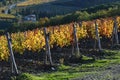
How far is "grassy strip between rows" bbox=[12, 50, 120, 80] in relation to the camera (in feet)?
120

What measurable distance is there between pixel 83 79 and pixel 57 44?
22.1 metres

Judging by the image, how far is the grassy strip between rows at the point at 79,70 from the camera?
36.5 m

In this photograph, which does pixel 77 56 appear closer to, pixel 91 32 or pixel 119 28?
pixel 91 32

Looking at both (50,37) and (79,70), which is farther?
(50,37)

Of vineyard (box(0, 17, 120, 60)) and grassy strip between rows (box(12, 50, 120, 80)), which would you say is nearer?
grassy strip between rows (box(12, 50, 120, 80))

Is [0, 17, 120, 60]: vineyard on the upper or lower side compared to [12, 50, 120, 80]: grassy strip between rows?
upper

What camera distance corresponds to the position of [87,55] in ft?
165

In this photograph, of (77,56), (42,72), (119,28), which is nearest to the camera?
(42,72)

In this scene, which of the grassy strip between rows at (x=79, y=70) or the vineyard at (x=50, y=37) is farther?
the vineyard at (x=50, y=37)

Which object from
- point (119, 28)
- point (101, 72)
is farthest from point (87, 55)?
point (119, 28)

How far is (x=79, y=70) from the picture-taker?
4034 centimetres

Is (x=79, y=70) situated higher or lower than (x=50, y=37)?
lower

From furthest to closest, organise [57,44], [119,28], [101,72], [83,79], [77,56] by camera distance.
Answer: [119,28] → [57,44] → [77,56] → [101,72] → [83,79]

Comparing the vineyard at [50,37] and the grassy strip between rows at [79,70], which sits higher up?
the vineyard at [50,37]
